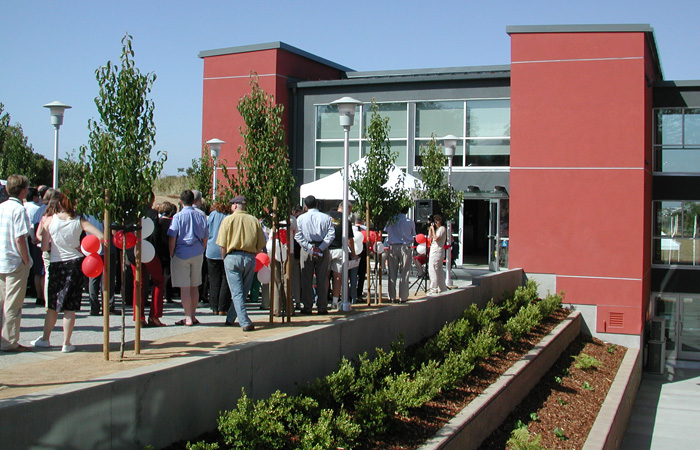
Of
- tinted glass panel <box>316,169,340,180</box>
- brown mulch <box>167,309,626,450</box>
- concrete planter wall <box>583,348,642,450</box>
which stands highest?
tinted glass panel <box>316,169,340,180</box>

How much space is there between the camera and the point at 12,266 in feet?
23.2

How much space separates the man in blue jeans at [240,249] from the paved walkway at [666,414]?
30.4 feet

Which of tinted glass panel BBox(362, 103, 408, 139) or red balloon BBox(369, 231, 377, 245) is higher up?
tinted glass panel BBox(362, 103, 408, 139)

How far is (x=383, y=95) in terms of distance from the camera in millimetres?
26172

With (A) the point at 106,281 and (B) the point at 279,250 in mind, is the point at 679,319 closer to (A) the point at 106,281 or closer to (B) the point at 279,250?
(B) the point at 279,250

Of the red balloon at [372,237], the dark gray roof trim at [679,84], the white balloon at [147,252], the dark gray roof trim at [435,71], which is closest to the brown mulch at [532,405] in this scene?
the white balloon at [147,252]

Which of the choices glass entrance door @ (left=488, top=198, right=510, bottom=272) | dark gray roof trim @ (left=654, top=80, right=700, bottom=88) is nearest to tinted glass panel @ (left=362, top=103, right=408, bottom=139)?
glass entrance door @ (left=488, top=198, right=510, bottom=272)

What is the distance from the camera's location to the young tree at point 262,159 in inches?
372

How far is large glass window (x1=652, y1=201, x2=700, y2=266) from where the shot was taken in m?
23.2

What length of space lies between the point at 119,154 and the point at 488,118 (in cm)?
1938

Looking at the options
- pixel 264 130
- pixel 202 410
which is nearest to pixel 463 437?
pixel 202 410

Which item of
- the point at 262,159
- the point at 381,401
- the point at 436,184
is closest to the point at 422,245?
the point at 436,184

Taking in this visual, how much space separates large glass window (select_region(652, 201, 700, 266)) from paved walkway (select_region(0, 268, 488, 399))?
618 inches

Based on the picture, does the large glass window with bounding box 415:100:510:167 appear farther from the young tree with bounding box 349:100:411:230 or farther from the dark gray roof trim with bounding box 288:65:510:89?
the young tree with bounding box 349:100:411:230
